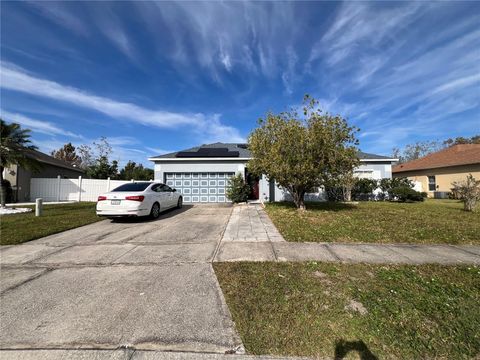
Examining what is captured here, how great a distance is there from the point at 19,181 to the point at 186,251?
60.7ft

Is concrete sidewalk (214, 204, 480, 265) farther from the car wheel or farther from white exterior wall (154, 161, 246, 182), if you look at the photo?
white exterior wall (154, 161, 246, 182)

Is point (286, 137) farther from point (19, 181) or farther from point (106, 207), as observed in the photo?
point (19, 181)

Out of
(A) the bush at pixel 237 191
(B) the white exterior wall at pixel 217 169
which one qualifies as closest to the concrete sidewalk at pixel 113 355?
(A) the bush at pixel 237 191

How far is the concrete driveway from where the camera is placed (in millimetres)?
2375

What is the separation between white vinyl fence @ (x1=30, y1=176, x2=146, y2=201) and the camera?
17.5m

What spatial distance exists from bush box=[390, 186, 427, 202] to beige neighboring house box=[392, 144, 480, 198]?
6.46m

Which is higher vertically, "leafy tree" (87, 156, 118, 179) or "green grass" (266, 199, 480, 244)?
"leafy tree" (87, 156, 118, 179)

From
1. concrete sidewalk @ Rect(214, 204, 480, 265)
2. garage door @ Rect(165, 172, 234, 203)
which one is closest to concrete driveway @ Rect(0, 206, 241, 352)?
concrete sidewalk @ Rect(214, 204, 480, 265)

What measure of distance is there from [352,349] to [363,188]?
53.2 feet

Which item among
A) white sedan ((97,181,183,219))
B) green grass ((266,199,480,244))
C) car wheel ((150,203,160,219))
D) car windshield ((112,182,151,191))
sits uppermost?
car windshield ((112,182,151,191))

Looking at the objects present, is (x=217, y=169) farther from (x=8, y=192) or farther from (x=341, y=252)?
(x=8, y=192)

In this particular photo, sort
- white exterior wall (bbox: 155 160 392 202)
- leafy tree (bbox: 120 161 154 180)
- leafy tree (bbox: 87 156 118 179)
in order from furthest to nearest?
leafy tree (bbox: 120 161 154 180), leafy tree (bbox: 87 156 118 179), white exterior wall (bbox: 155 160 392 202)

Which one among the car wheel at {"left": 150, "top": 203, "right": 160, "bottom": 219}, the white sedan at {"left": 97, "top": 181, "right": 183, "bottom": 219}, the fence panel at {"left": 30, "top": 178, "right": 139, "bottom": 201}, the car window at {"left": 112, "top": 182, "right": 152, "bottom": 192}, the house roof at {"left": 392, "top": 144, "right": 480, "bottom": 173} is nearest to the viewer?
the white sedan at {"left": 97, "top": 181, "right": 183, "bottom": 219}

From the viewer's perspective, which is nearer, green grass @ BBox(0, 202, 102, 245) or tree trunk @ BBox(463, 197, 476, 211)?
green grass @ BBox(0, 202, 102, 245)
